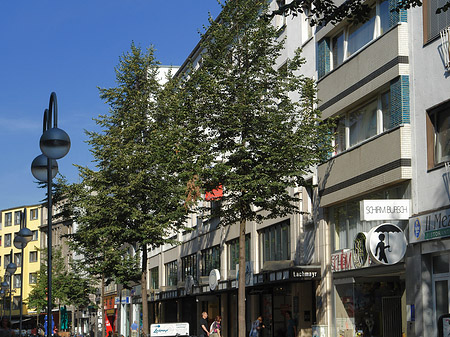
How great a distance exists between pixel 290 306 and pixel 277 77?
11469 millimetres

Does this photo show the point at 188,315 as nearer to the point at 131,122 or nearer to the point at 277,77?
the point at 131,122

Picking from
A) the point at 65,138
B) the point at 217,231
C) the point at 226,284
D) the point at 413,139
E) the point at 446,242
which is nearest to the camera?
the point at 65,138

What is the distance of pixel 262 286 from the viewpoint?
34.2 metres

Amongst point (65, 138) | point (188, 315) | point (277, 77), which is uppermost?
point (277, 77)

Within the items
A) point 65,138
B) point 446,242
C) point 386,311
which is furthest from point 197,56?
point 65,138

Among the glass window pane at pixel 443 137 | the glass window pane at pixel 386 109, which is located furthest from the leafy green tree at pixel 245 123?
the glass window pane at pixel 443 137

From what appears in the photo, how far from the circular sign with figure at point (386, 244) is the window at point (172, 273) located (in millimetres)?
35216

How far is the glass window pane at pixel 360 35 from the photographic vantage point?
26.0m

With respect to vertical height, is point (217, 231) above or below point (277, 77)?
below

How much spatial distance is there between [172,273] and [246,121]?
36.1m

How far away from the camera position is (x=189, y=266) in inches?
2098

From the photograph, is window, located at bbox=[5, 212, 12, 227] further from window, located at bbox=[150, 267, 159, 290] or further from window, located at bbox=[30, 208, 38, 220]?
window, located at bbox=[150, 267, 159, 290]

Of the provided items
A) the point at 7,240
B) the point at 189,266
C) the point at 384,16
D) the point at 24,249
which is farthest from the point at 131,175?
the point at 7,240

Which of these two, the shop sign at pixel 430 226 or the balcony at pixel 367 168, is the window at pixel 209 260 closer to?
the balcony at pixel 367 168
